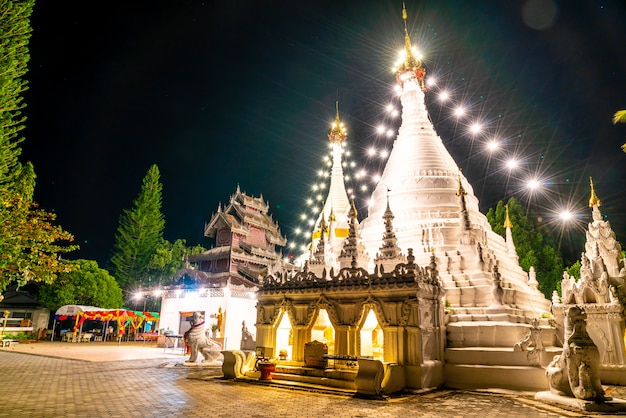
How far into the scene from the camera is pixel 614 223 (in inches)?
1253

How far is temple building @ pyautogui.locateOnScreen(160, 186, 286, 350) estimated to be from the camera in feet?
93.7

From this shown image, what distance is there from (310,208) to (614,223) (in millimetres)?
26077

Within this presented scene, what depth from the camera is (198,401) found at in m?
8.70

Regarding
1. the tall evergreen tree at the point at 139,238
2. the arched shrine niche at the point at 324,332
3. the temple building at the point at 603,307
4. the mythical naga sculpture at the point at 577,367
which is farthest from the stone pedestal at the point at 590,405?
the tall evergreen tree at the point at 139,238

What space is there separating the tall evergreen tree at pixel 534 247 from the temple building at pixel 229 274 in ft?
66.9

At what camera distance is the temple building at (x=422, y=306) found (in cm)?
1138

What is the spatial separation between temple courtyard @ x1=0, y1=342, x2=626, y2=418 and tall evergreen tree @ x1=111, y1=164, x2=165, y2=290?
33.6 meters

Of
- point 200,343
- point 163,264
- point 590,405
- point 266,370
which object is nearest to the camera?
point 590,405

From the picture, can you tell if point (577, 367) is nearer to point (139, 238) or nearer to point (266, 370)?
point (266, 370)

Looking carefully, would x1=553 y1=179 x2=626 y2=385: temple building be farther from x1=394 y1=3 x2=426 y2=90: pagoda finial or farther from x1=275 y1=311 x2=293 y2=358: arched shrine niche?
x1=394 y1=3 x2=426 y2=90: pagoda finial

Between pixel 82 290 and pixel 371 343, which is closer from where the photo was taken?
pixel 371 343

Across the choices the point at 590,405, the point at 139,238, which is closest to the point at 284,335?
the point at 590,405

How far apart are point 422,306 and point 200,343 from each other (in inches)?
388

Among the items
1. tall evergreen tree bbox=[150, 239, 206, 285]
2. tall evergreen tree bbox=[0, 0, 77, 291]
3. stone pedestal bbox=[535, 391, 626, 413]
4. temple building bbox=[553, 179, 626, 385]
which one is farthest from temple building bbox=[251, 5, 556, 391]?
tall evergreen tree bbox=[150, 239, 206, 285]
